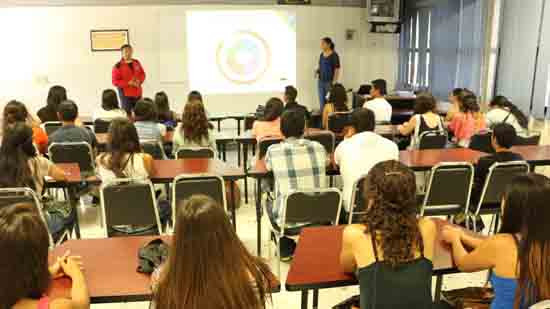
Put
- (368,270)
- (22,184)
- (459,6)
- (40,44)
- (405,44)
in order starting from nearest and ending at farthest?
1. (368,270)
2. (22,184)
3. (459,6)
4. (40,44)
5. (405,44)

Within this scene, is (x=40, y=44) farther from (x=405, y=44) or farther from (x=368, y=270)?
(x=368, y=270)

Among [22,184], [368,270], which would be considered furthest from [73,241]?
[368,270]

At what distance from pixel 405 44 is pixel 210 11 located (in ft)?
11.8

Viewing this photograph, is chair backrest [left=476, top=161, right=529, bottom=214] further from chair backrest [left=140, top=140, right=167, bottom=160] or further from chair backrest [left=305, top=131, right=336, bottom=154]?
chair backrest [left=140, top=140, right=167, bottom=160]

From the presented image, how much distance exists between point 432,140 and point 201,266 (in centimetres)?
389

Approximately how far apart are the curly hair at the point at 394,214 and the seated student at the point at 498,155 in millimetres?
2045

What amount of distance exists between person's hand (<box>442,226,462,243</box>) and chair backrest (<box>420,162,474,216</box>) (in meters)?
1.21

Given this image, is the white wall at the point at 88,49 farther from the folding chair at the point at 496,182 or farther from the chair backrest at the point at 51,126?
the folding chair at the point at 496,182

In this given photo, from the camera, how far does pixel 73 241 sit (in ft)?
7.63

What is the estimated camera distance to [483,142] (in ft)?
15.5

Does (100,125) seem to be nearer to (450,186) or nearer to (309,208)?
(309,208)

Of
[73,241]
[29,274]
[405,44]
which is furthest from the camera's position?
[405,44]

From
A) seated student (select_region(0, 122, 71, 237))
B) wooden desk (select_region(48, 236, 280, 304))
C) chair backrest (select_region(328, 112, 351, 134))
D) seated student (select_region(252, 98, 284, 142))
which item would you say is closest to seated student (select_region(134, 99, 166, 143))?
seated student (select_region(252, 98, 284, 142))

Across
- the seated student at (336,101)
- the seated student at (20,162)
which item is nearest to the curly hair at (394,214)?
the seated student at (20,162)
